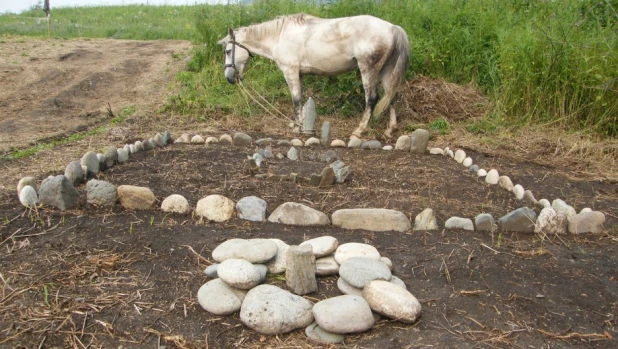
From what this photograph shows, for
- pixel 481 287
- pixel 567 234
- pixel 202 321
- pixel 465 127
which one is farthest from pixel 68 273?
pixel 465 127

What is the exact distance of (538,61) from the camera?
6773mm

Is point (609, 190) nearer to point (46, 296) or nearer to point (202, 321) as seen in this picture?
point (202, 321)

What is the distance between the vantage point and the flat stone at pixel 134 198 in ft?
12.6

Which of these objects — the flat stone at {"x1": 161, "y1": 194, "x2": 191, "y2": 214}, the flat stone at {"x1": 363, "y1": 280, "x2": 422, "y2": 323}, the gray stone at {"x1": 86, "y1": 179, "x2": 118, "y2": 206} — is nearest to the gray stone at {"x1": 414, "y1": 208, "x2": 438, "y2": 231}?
the flat stone at {"x1": 363, "y1": 280, "x2": 422, "y2": 323}

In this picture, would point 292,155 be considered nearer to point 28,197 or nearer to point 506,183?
point 506,183

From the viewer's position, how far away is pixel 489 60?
7602 mm

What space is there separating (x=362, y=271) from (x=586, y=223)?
1969 millimetres

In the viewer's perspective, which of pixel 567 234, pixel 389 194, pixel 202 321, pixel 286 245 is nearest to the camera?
pixel 202 321

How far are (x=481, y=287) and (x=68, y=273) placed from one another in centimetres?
241

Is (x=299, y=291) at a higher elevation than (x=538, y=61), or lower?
lower

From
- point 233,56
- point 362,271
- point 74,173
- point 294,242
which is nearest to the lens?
point 362,271

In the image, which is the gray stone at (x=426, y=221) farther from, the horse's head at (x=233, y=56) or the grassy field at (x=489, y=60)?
the horse's head at (x=233, y=56)

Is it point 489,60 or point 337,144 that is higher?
point 489,60

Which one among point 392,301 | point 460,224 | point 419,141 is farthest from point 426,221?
point 419,141
